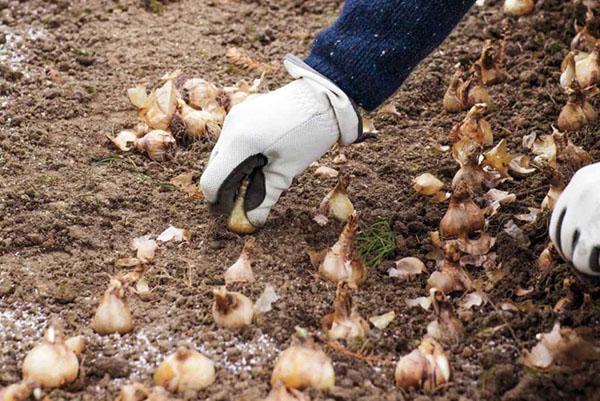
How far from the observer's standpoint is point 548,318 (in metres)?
1.96

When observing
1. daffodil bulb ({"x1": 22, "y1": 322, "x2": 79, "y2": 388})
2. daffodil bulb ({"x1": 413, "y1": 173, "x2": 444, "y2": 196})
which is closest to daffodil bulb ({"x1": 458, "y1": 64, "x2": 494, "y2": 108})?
daffodil bulb ({"x1": 413, "y1": 173, "x2": 444, "y2": 196})

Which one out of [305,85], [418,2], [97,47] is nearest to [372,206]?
[305,85]

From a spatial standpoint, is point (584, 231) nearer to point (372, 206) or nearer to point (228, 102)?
point (372, 206)

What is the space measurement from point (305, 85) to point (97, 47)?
1208mm

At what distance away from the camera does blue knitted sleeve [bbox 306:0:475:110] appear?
2135 mm

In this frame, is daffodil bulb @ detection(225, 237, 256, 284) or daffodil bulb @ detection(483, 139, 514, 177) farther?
daffodil bulb @ detection(483, 139, 514, 177)

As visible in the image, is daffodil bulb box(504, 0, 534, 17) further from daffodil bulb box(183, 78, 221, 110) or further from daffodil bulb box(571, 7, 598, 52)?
daffodil bulb box(183, 78, 221, 110)

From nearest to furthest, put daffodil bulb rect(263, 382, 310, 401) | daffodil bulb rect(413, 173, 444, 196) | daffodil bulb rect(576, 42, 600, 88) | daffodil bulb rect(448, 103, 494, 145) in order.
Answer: daffodil bulb rect(263, 382, 310, 401) → daffodil bulb rect(413, 173, 444, 196) → daffodil bulb rect(448, 103, 494, 145) → daffodil bulb rect(576, 42, 600, 88)

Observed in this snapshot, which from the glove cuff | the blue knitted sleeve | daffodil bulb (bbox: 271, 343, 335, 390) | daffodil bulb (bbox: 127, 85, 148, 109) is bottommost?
daffodil bulb (bbox: 127, 85, 148, 109)

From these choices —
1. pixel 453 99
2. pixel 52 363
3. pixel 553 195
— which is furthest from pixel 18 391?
pixel 453 99

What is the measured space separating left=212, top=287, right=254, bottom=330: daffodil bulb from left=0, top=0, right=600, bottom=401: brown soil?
0.03 metres

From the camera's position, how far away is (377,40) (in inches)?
84.4

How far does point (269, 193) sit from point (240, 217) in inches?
3.6

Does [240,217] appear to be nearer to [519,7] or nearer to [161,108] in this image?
[161,108]
